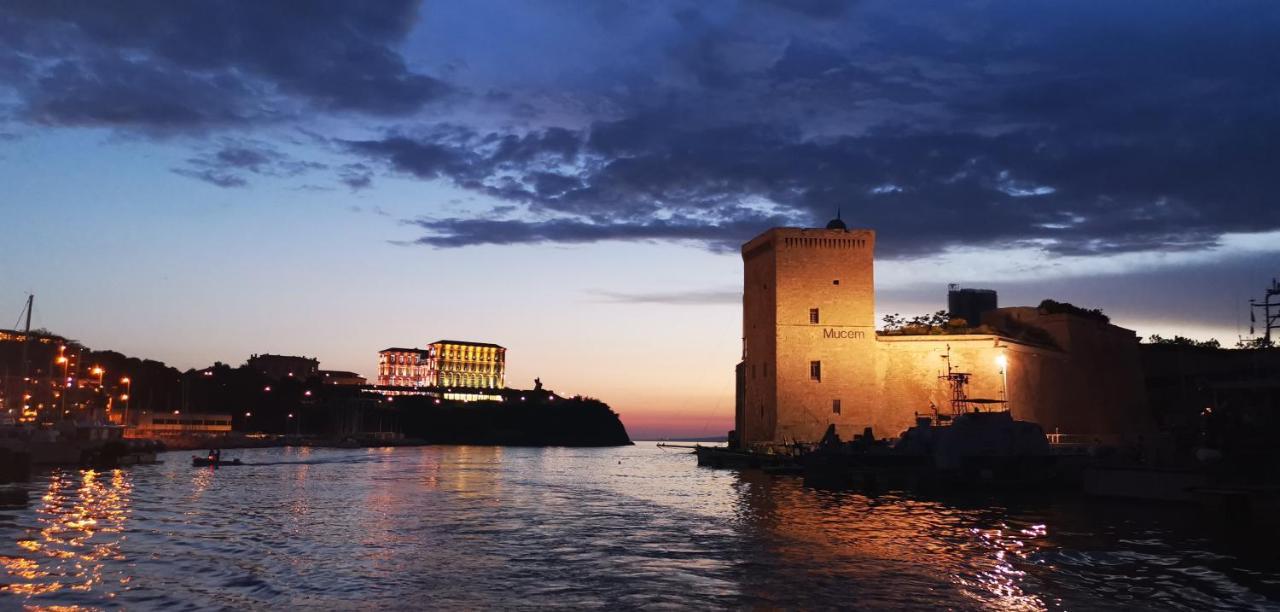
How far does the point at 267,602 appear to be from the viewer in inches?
544

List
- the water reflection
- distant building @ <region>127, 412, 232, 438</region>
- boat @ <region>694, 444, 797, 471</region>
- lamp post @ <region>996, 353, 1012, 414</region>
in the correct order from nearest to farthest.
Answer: the water reflection
boat @ <region>694, 444, 797, 471</region>
lamp post @ <region>996, 353, 1012, 414</region>
distant building @ <region>127, 412, 232, 438</region>

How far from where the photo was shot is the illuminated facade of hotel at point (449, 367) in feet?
627

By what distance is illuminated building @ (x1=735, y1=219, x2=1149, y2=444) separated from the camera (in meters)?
51.7

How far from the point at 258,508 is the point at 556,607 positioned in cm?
2012

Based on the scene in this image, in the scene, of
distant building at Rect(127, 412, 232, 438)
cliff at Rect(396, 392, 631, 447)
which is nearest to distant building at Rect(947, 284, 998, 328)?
distant building at Rect(127, 412, 232, 438)

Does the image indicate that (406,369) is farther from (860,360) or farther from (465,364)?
(860,360)

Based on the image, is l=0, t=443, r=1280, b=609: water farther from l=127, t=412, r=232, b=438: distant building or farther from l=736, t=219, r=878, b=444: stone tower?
Answer: l=127, t=412, r=232, b=438: distant building

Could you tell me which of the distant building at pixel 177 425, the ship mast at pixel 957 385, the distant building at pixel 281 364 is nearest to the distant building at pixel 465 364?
the distant building at pixel 281 364

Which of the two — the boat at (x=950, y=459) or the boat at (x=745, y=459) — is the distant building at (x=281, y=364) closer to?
the boat at (x=745, y=459)

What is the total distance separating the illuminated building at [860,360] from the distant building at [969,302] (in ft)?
58.2

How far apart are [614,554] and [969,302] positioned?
206ft

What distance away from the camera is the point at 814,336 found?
5331 centimetres

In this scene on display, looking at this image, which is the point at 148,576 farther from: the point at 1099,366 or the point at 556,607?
the point at 1099,366

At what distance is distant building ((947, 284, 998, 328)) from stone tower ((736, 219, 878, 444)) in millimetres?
23662
